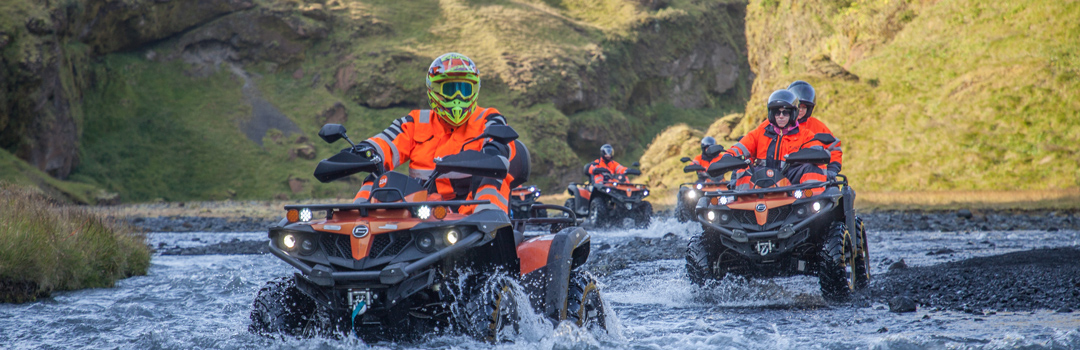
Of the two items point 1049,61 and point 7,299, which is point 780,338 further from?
point 1049,61

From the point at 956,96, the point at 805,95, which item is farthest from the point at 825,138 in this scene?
the point at 956,96

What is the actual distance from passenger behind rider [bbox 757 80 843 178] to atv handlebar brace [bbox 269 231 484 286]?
490 centimetres

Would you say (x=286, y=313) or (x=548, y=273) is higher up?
(x=548, y=273)

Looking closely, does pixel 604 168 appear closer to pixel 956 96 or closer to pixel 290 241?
pixel 290 241

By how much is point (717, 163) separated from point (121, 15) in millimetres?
68243

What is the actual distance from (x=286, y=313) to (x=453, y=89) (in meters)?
1.83

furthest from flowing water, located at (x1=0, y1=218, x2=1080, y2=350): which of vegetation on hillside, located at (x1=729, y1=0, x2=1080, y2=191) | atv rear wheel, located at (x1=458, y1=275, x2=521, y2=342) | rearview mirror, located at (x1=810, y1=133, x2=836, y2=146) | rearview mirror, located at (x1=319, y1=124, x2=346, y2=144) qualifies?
vegetation on hillside, located at (x1=729, y1=0, x2=1080, y2=191)

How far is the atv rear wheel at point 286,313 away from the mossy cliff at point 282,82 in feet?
163

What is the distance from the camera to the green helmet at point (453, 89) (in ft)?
19.0

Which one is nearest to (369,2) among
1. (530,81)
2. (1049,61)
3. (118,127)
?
(530,81)

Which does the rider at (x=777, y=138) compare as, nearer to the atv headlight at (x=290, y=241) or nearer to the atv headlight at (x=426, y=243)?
the atv headlight at (x=426, y=243)

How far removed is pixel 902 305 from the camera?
23.4ft

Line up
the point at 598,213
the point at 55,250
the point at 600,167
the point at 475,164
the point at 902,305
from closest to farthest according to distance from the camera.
→ the point at 475,164
the point at 902,305
the point at 55,250
the point at 598,213
the point at 600,167

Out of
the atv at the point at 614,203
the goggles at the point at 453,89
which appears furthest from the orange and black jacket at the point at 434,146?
the atv at the point at 614,203
